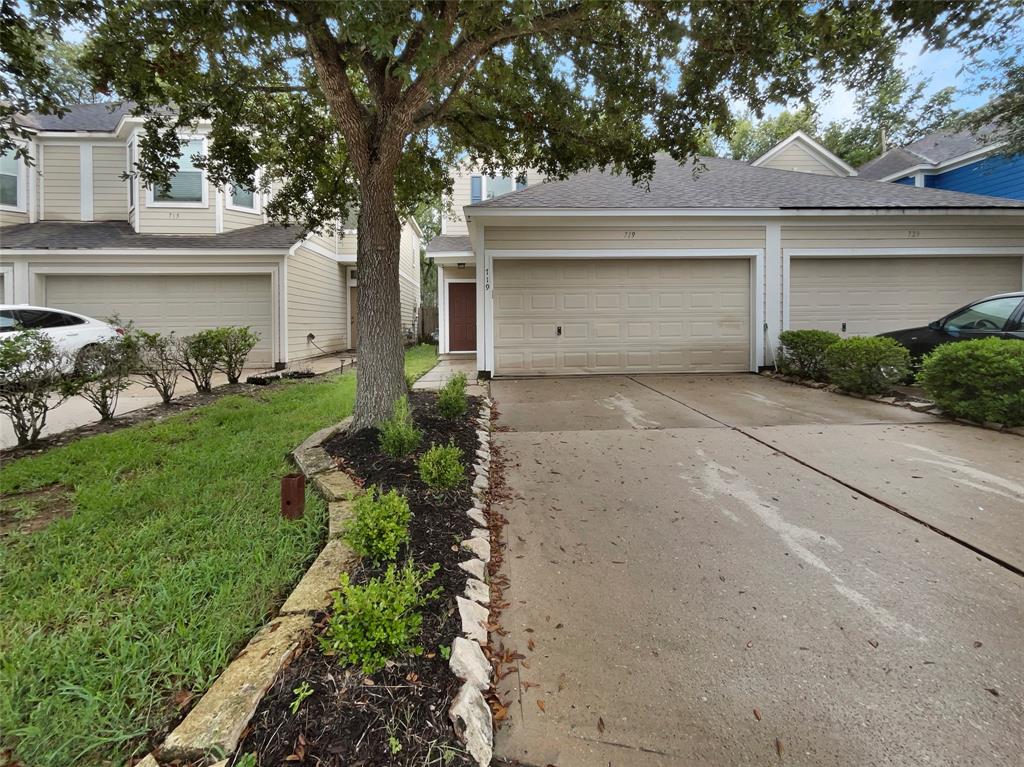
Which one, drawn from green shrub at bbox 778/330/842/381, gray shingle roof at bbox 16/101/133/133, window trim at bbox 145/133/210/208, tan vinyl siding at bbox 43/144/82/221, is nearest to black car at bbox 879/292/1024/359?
green shrub at bbox 778/330/842/381

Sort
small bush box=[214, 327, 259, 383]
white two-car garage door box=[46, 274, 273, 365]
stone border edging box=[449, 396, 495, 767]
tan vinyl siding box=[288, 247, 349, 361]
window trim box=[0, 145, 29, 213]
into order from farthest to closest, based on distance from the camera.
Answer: window trim box=[0, 145, 29, 213]
tan vinyl siding box=[288, 247, 349, 361]
white two-car garage door box=[46, 274, 273, 365]
small bush box=[214, 327, 259, 383]
stone border edging box=[449, 396, 495, 767]

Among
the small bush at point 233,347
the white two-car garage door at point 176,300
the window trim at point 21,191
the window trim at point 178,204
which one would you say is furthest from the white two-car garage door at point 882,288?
the window trim at point 21,191

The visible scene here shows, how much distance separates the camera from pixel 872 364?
6.64m

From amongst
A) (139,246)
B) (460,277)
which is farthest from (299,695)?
(460,277)

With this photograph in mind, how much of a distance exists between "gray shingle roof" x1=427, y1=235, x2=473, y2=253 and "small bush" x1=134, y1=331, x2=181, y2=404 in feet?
25.4

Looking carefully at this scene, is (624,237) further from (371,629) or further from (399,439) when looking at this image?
(371,629)

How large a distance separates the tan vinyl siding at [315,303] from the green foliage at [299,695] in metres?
10.9

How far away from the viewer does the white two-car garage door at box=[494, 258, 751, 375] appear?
9141 millimetres

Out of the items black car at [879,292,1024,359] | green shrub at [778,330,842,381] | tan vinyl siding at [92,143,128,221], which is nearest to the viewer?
black car at [879,292,1024,359]

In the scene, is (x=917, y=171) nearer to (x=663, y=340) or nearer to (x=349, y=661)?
(x=663, y=340)

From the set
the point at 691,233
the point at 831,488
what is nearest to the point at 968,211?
the point at 691,233

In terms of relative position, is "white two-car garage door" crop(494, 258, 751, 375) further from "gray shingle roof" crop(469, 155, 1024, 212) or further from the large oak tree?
the large oak tree

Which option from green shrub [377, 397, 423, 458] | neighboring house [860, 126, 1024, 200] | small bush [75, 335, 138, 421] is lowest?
green shrub [377, 397, 423, 458]

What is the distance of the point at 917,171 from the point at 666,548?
17.9 metres
